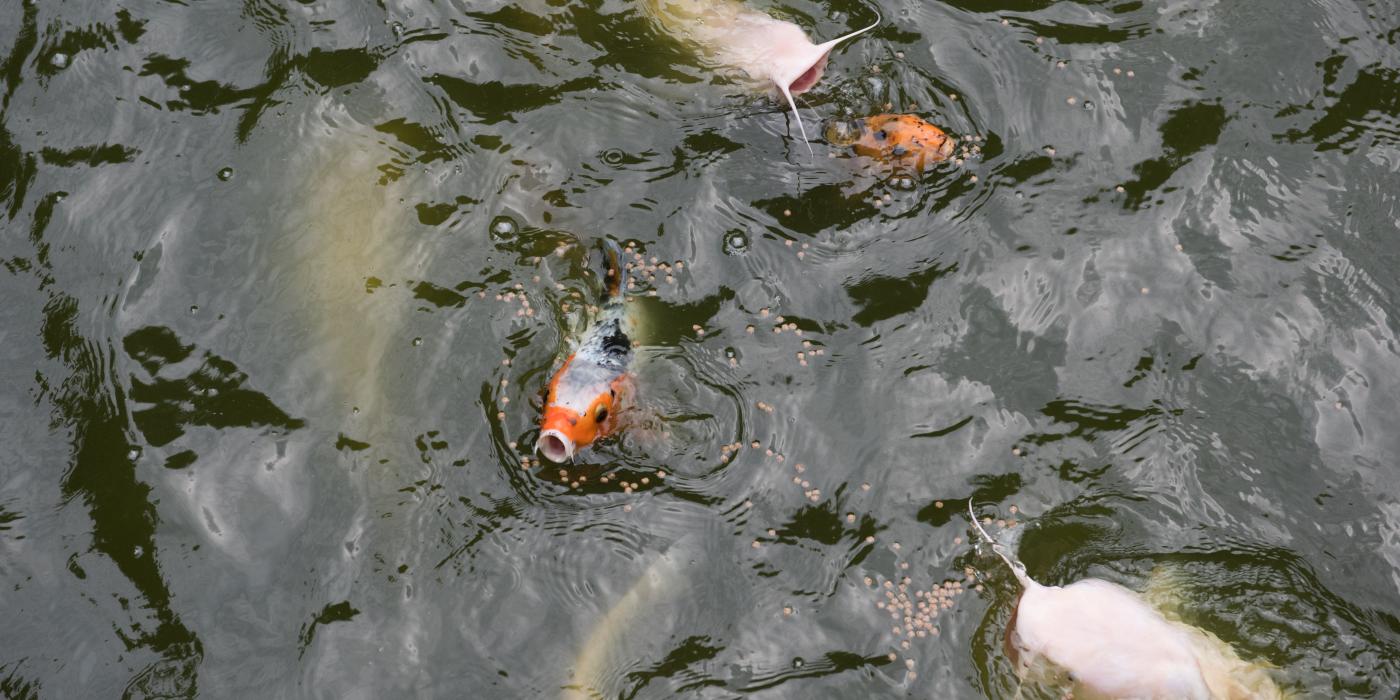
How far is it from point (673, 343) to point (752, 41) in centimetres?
146

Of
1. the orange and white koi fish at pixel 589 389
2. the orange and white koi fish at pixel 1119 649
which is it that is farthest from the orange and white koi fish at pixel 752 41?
the orange and white koi fish at pixel 1119 649

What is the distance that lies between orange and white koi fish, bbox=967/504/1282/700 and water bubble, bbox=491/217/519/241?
7.79 feet

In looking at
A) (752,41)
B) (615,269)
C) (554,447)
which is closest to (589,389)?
(554,447)

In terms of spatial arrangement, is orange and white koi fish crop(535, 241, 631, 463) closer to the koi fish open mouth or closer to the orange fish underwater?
the koi fish open mouth

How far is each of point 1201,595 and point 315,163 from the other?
12.7 feet

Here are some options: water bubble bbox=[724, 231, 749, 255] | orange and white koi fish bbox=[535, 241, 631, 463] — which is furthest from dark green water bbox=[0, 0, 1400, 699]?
orange and white koi fish bbox=[535, 241, 631, 463]

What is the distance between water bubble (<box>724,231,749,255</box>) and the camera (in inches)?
189

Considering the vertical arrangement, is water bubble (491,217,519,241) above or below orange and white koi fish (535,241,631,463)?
above

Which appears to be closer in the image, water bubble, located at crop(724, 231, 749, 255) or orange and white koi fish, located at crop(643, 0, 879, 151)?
water bubble, located at crop(724, 231, 749, 255)

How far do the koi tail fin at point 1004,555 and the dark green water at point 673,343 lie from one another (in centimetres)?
5

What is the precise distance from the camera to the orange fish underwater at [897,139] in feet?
15.8

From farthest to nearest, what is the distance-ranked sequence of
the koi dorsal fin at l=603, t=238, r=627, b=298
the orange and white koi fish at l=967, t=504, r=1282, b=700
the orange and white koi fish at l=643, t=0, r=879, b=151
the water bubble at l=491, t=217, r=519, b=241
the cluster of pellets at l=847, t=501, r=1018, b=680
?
the orange and white koi fish at l=643, t=0, r=879, b=151, the water bubble at l=491, t=217, r=519, b=241, the koi dorsal fin at l=603, t=238, r=627, b=298, the cluster of pellets at l=847, t=501, r=1018, b=680, the orange and white koi fish at l=967, t=504, r=1282, b=700

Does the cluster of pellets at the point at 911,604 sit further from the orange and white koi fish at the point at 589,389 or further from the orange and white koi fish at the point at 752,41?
the orange and white koi fish at the point at 752,41

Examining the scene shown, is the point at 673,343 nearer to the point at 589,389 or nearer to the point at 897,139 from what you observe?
the point at 589,389
